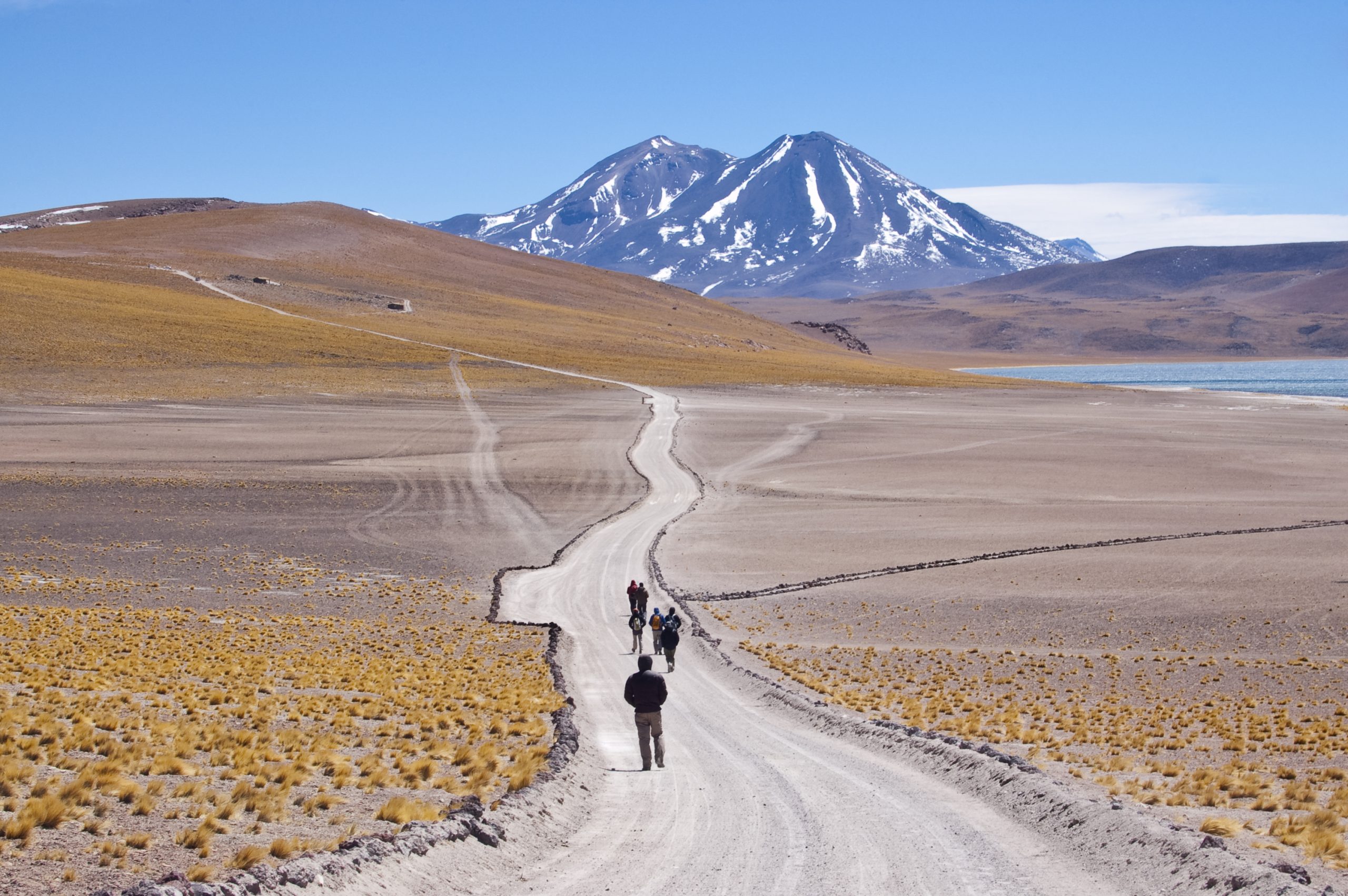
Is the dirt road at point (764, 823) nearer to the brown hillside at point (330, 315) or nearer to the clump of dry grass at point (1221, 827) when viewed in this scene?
the clump of dry grass at point (1221, 827)

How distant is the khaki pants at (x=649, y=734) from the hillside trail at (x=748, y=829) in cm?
18

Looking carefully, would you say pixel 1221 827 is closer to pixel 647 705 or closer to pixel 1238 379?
pixel 647 705

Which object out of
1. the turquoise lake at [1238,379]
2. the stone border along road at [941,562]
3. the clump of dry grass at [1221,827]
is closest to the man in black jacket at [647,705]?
the clump of dry grass at [1221,827]

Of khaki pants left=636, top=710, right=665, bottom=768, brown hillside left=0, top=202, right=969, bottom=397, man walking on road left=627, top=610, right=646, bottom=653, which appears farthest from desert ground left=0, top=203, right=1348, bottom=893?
brown hillside left=0, top=202, right=969, bottom=397

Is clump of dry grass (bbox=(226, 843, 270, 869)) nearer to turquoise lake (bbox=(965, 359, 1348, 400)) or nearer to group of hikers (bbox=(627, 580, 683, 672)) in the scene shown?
group of hikers (bbox=(627, 580, 683, 672))

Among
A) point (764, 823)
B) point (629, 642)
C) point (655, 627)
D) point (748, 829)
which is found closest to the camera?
point (748, 829)

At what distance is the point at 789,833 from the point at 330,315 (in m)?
104

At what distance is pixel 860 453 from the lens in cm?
5394

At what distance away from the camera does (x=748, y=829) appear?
1039 centimetres

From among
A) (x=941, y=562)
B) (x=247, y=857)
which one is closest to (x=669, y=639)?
(x=247, y=857)

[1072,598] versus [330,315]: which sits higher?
[330,315]

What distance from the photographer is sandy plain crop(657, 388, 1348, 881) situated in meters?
14.5

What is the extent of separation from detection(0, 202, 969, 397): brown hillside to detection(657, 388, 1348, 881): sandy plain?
1310 inches

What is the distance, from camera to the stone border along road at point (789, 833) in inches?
347
